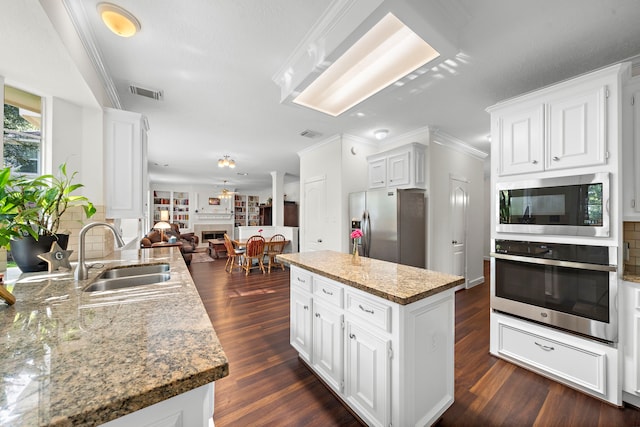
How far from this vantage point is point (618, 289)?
1.69m

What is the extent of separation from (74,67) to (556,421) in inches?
155

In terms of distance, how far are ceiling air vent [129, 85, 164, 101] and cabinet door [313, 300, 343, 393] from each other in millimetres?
2725

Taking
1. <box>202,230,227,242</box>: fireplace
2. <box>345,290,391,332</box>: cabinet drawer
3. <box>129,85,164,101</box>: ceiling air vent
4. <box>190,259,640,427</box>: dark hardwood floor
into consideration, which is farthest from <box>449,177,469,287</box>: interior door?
<box>202,230,227,242</box>: fireplace

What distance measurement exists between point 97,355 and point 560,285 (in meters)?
2.77

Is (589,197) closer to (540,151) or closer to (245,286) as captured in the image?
(540,151)

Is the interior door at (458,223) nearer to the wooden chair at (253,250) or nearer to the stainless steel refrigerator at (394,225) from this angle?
the stainless steel refrigerator at (394,225)

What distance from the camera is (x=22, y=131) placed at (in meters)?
1.93

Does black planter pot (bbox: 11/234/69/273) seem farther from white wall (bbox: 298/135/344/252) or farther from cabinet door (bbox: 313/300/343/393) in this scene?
white wall (bbox: 298/135/344/252)

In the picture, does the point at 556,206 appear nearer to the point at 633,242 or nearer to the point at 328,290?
the point at 633,242

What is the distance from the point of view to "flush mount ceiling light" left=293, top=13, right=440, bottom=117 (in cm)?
175

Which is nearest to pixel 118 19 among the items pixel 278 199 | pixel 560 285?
pixel 560 285

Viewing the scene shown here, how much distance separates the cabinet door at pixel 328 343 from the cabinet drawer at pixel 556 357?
5.24 ft

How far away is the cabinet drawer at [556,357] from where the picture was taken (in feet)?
5.74

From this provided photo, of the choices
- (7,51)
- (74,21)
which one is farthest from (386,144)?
(7,51)
